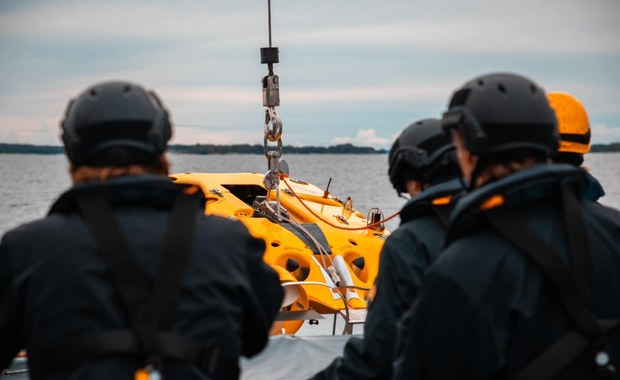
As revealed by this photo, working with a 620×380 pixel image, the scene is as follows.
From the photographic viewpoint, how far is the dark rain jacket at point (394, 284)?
10.3ft

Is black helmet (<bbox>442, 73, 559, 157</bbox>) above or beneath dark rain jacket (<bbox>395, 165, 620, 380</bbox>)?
above

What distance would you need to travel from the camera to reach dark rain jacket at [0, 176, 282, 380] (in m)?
2.28

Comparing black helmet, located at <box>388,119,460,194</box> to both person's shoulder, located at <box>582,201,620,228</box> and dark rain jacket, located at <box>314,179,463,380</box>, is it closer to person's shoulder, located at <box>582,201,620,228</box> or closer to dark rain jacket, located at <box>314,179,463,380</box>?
dark rain jacket, located at <box>314,179,463,380</box>

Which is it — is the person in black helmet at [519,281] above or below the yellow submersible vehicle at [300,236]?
above

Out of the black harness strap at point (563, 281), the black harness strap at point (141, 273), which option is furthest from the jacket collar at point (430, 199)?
the black harness strap at point (141, 273)

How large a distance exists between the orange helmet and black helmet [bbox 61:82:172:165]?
6.71 feet

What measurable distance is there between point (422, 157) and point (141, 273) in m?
1.54

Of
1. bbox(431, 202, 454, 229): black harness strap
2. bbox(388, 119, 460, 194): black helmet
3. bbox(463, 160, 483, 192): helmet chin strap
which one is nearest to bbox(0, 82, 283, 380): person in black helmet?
bbox(463, 160, 483, 192): helmet chin strap

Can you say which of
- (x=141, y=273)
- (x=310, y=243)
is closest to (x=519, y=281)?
(x=141, y=273)

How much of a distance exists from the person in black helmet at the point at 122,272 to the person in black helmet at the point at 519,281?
20.2 inches

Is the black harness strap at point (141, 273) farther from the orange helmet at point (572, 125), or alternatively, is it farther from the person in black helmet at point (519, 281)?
the orange helmet at point (572, 125)

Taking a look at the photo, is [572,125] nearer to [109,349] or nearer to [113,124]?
[113,124]

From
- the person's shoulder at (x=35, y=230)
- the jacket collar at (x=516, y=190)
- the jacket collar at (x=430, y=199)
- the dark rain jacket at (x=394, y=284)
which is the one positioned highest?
the jacket collar at (x=516, y=190)

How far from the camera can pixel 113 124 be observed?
2455mm
